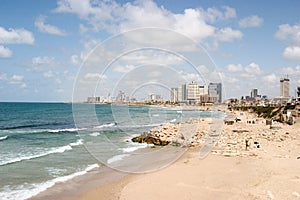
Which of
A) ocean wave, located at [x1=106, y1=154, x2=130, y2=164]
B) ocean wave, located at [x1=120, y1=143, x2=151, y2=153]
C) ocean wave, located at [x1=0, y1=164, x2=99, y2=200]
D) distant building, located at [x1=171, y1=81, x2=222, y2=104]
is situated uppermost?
distant building, located at [x1=171, y1=81, x2=222, y2=104]

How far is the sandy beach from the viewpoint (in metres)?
11.7

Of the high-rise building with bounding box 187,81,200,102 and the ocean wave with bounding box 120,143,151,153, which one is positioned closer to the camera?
the ocean wave with bounding box 120,143,151,153

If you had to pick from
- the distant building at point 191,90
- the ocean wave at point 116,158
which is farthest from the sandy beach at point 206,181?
the distant building at point 191,90

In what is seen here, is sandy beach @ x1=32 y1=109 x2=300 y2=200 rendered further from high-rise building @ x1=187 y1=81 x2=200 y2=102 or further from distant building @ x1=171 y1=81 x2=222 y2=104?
high-rise building @ x1=187 y1=81 x2=200 y2=102

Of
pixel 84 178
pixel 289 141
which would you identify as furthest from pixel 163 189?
pixel 289 141

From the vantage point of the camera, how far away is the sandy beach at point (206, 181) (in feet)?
38.5

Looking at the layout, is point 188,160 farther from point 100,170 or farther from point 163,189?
point 163,189

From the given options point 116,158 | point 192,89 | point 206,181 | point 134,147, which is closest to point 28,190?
point 206,181

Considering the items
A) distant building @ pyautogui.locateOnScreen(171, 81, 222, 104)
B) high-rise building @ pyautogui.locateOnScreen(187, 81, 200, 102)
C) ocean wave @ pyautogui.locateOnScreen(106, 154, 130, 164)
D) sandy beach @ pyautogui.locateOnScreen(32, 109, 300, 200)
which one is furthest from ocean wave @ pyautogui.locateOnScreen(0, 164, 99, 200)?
high-rise building @ pyautogui.locateOnScreen(187, 81, 200, 102)

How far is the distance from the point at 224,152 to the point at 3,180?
12.5 meters

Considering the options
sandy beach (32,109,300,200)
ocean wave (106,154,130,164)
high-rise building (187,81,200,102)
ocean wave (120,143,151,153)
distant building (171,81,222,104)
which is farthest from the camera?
distant building (171,81,222,104)

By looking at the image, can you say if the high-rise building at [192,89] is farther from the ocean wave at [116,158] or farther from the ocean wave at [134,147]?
the ocean wave at [116,158]

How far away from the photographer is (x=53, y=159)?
790 inches

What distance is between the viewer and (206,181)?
13.5 meters
